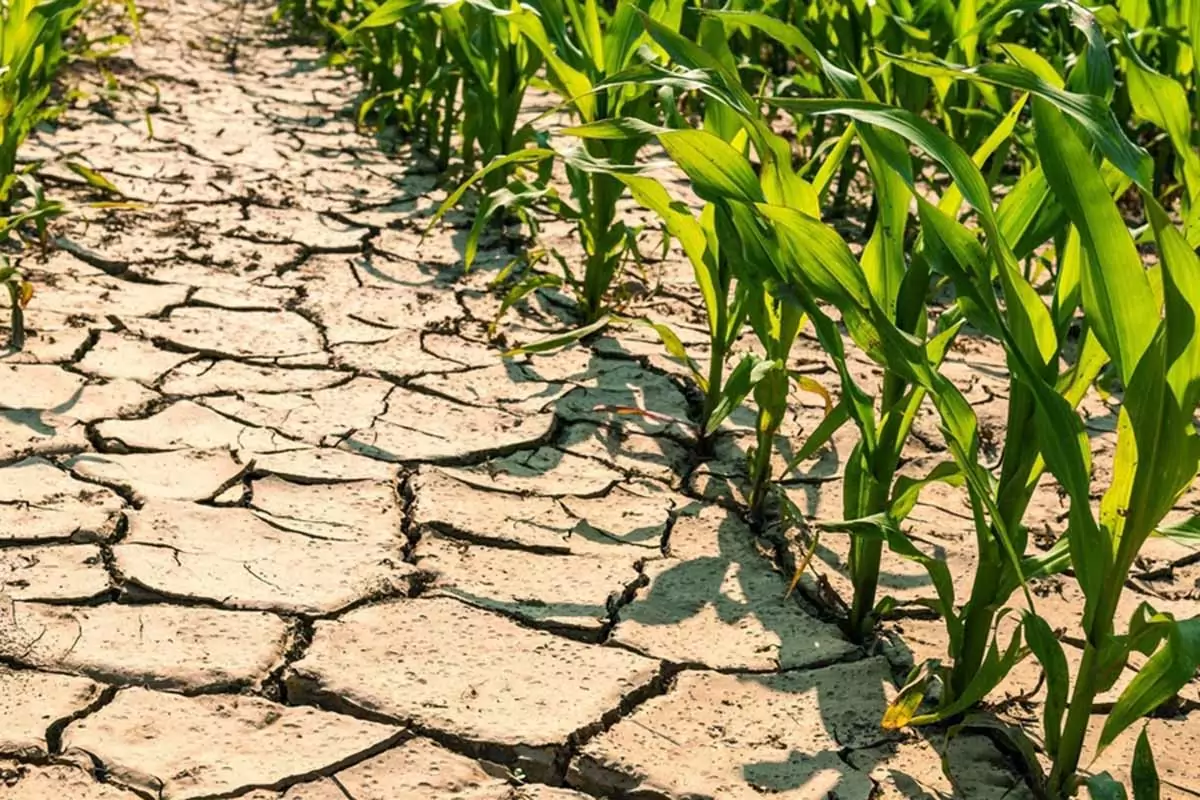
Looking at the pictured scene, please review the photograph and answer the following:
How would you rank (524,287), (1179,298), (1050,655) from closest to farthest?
(1179,298)
(1050,655)
(524,287)

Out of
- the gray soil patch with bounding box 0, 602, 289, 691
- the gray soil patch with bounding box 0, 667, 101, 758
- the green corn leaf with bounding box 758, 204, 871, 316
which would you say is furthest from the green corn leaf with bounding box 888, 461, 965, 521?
the gray soil patch with bounding box 0, 667, 101, 758

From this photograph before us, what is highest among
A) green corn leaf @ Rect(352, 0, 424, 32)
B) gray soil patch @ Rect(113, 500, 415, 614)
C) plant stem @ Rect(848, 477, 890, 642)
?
green corn leaf @ Rect(352, 0, 424, 32)

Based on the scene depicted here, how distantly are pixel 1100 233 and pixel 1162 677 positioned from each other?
18.2 inches

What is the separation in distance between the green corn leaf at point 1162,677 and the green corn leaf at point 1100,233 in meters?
0.27

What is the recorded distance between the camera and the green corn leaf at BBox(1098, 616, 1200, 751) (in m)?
1.45

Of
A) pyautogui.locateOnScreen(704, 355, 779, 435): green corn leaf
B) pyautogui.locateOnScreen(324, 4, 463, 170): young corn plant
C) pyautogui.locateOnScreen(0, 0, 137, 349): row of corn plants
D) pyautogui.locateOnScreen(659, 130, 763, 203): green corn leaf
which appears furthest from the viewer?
pyautogui.locateOnScreen(324, 4, 463, 170): young corn plant

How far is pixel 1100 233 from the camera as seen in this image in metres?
1.54

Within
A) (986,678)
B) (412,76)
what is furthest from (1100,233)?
(412,76)

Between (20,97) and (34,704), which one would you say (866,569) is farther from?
(20,97)

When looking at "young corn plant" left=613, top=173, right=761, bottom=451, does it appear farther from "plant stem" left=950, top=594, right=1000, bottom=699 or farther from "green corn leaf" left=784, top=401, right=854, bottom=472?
"plant stem" left=950, top=594, right=1000, bottom=699

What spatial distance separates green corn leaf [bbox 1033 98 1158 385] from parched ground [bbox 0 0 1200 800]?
0.55 metres

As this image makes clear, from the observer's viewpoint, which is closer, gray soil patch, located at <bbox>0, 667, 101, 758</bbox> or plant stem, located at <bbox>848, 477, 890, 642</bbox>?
gray soil patch, located at <bbox>0, 667, 101, 758</bbox>

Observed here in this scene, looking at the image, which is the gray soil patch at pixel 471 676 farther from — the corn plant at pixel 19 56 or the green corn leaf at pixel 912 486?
the corn plant at pixel 19 56

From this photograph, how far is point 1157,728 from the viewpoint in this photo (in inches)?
75.6
